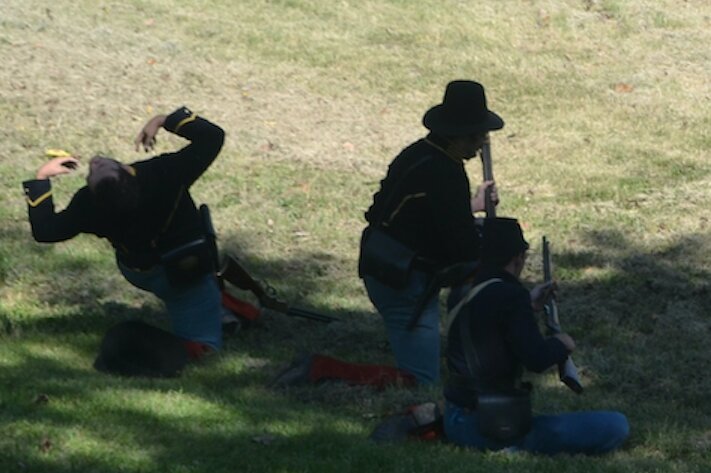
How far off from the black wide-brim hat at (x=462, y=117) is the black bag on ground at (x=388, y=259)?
68 cm

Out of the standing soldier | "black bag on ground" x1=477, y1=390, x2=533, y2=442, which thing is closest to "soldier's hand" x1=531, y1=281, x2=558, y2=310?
"black bag on ground" x1=477, y1=390, x2=533, y2=442

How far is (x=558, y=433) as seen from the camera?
6922mm

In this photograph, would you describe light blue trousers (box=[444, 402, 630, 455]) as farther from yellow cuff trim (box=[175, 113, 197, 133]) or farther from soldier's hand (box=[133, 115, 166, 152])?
soldier's hand (box=[133, 115, 166, 152])

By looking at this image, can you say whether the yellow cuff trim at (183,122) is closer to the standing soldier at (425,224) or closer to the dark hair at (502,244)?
the standing soldier at (425,224)

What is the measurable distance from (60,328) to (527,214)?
4.97 metres

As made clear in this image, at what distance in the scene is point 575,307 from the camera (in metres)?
10.5

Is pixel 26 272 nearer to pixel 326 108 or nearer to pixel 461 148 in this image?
pixel 461 148

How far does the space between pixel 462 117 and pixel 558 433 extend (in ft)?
6.43

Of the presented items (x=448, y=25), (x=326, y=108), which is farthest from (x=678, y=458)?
(x=448, y=25)

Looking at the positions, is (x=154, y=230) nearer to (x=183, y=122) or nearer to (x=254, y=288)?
(x=183, y=122)

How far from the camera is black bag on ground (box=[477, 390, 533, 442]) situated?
673 centimetres

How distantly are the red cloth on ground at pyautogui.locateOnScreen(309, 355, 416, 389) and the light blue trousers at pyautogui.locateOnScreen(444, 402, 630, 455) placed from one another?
1239mm

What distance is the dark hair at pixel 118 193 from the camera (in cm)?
807

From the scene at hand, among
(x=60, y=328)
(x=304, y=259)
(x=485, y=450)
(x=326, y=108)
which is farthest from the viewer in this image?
(x=326, y=108)
